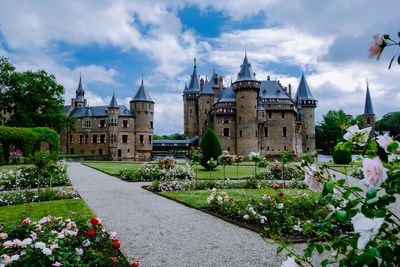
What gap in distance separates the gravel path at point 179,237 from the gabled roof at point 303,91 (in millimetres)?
45321

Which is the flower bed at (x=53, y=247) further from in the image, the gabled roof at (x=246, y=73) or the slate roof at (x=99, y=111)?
the slate roof at (x=99, y=111)

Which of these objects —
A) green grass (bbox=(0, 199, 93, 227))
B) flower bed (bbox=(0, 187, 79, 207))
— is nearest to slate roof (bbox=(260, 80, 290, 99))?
flower bed (bbox=(0, 187, 79, 207))

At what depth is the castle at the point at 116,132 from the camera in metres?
44.4

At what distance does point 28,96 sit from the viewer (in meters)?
30.5

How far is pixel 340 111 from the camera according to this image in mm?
57688

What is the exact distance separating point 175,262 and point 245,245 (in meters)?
1.36

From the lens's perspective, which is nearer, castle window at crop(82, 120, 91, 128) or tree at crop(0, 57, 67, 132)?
tree at crop(0, 57, 67, 132)

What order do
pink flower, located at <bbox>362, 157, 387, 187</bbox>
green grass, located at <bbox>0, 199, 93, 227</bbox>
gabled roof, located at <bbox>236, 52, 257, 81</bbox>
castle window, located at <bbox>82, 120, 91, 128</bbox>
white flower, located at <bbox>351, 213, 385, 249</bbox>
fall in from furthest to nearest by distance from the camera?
castle window, located at <bbox>82, 120, 91, 128</bbox> → gabled roof, located at <bbox>236, 52, 257, 81</bbox> → green grass, located at <bbox>0, 199, 93, 227</bbox> → pink flower, located at <bbox>362, 157, 387, 187</bbox> → white flower, located at <bbox>351, 213, 385, 249</bbox>

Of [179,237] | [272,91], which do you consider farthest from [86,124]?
[179,237]

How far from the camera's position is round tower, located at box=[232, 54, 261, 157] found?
1567 inches

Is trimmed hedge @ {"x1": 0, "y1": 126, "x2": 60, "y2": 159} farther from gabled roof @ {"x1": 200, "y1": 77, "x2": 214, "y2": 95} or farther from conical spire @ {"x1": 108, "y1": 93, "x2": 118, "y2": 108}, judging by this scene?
gabled roof @ {"x1": 200, "y1": 77, "x2": 214, "y2": 95}

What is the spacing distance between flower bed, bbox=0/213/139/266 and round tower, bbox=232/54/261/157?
36.4 metres

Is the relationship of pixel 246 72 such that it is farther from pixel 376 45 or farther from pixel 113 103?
pixel 376 45

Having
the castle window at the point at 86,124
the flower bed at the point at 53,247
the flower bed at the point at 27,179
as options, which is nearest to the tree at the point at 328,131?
the castle window at the point at 86,124
